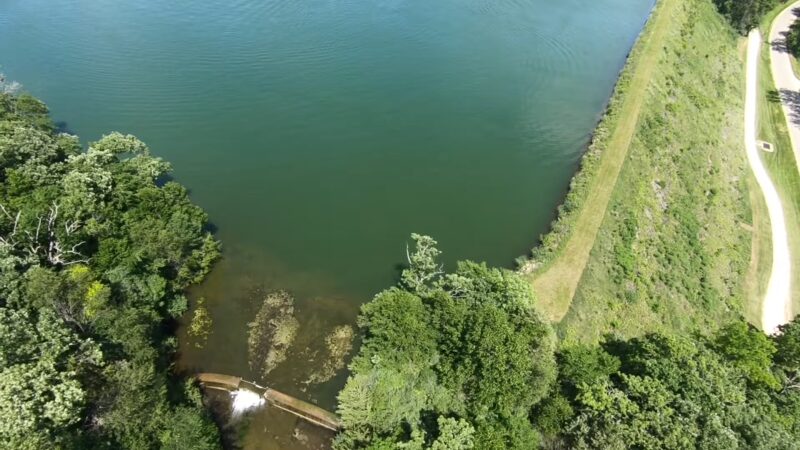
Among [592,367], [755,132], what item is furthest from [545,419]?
[755,132]

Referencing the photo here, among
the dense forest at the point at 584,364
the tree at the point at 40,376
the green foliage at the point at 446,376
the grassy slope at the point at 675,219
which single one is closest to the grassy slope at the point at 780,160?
the grassy slope at the point at 675,219

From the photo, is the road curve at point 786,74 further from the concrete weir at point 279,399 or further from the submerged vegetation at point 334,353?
the concrete weir at point 279,399

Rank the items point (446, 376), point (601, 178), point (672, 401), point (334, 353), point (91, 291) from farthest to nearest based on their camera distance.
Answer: point (601, 178) < point (334, 353) < point (91, 291) < point (446, 376) < point (672, 401)

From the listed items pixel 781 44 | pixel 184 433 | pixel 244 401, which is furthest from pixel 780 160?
pixel 184 433

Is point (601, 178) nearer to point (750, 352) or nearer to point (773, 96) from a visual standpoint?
point (750, 352)

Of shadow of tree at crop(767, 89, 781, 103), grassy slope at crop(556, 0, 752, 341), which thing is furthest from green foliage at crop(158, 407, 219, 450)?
shadow of tree at crop(767, 89, 781, 103)

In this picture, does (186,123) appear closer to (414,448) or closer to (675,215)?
(414,448)
